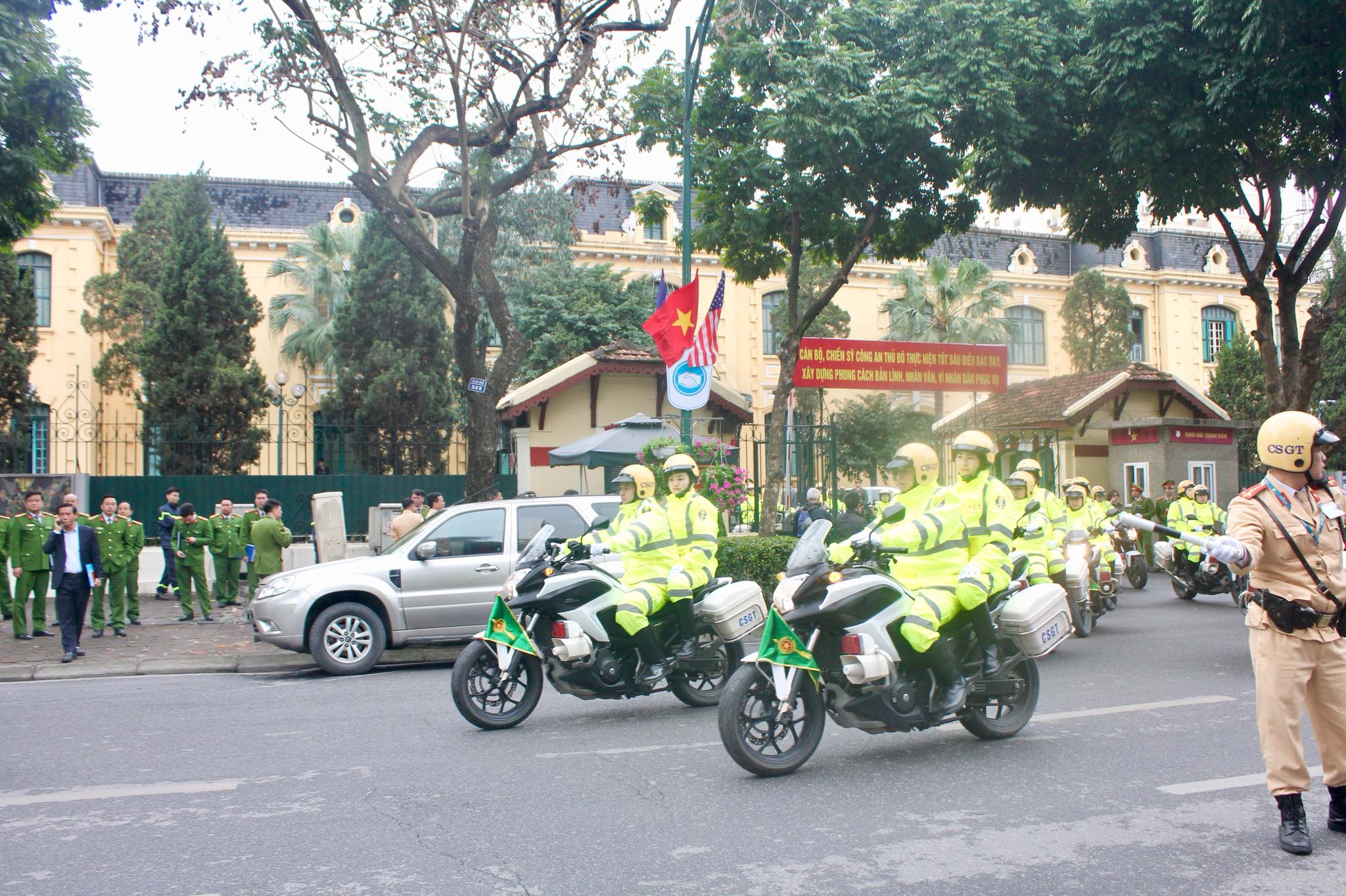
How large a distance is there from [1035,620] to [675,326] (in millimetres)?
8634

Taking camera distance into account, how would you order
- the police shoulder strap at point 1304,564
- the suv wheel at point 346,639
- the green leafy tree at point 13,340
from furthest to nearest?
the green leafy tree at point 13,340
the suv wheel at point 346,639
the police shoulder strap at point 1304,564

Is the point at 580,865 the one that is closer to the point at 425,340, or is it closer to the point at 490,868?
the point at 490,868

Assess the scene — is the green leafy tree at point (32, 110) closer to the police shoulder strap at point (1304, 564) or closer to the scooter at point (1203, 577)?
the police shoulder strap at point (1304, 564)

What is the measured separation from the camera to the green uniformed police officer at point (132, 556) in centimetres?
1377

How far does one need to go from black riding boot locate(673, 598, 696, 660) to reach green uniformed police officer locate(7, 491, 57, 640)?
8.92m

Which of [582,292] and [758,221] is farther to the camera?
[582,292]

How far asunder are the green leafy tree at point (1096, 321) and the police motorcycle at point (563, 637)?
119 feet

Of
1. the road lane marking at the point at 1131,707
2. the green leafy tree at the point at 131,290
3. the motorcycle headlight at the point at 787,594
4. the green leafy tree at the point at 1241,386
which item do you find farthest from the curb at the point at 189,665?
the green leafy tree at the point at 1241,386

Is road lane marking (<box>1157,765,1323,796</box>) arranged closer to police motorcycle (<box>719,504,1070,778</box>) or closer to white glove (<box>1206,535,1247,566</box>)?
police motorcycle (<box>719,504,1070,778</box>)

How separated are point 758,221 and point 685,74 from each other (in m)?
2.62

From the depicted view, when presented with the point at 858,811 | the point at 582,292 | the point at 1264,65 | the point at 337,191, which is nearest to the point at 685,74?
the point at 1264,65

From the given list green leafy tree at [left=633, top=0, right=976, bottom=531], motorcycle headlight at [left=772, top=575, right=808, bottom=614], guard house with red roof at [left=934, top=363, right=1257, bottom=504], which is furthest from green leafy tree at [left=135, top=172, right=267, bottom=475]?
motorcycle headlight at [left=772, top=575, right=808, bottom=614]

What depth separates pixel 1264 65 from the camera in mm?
14359

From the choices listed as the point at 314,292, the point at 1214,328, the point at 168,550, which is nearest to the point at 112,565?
the point at 168,550
